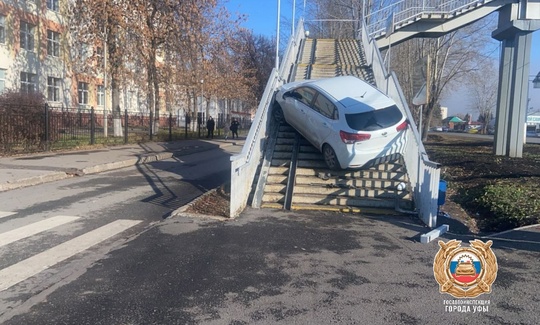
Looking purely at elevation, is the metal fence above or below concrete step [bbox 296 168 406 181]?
above

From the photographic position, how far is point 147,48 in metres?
26.8

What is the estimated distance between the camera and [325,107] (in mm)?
10805

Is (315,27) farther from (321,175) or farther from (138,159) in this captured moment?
(321,175)

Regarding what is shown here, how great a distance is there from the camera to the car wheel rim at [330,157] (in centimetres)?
1038

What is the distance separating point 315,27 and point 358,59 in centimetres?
2066

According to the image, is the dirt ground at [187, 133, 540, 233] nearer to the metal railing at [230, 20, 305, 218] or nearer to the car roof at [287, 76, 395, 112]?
the metal railing at [230, 20, 305, 218]

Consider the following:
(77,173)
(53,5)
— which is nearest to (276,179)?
(77,173)

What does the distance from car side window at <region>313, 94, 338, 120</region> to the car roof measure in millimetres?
167

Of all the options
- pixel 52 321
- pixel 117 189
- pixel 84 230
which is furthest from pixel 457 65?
pixel 52 321

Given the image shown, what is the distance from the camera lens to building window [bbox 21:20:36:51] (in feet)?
102

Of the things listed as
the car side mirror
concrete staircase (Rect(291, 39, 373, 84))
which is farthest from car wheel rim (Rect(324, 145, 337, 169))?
concrete staircase (Rect(291, 39, 373, 84))

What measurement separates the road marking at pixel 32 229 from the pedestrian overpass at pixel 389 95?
10.1 feet

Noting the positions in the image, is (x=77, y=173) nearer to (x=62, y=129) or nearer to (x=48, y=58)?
(x=62, y=129)

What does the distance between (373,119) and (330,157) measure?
52.9 inches
